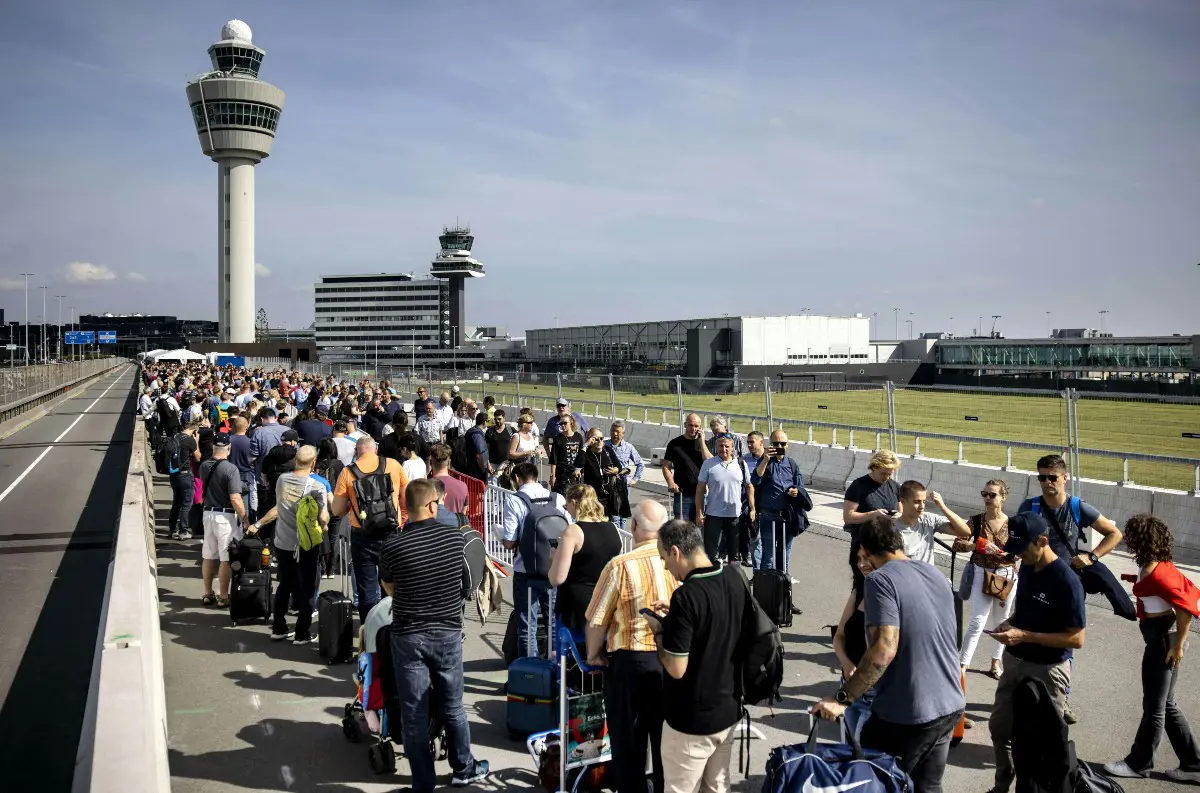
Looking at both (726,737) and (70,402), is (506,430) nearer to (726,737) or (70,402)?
(726,737)

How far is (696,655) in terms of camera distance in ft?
13.6

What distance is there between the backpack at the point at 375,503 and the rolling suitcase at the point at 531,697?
207 centimetres

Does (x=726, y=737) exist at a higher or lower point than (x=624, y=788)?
higher

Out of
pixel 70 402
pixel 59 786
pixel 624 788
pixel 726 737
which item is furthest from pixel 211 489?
pixel 70 402

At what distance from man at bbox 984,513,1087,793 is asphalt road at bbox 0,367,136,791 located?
6.03 m

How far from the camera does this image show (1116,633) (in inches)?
337

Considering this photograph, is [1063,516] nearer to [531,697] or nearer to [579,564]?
[579,564]

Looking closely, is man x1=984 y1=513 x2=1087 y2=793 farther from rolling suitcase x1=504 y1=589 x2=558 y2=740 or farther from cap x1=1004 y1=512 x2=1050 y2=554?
rolling suitcase x1=504 y1=589 x2=558 y2=740

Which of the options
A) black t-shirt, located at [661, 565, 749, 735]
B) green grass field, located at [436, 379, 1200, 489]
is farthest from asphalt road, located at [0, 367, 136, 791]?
green grass field, located at [436, 379, 1200, 489]

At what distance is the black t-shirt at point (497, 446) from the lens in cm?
1324

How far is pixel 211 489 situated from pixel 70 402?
1978 inches

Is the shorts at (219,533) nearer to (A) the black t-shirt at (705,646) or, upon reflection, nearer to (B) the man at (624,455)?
(B) the man at (624,455)

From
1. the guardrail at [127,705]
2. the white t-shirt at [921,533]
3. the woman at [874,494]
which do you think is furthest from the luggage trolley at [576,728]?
the white t-shirt at [921,533]

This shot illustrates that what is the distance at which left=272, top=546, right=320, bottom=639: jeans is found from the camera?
318 inches
